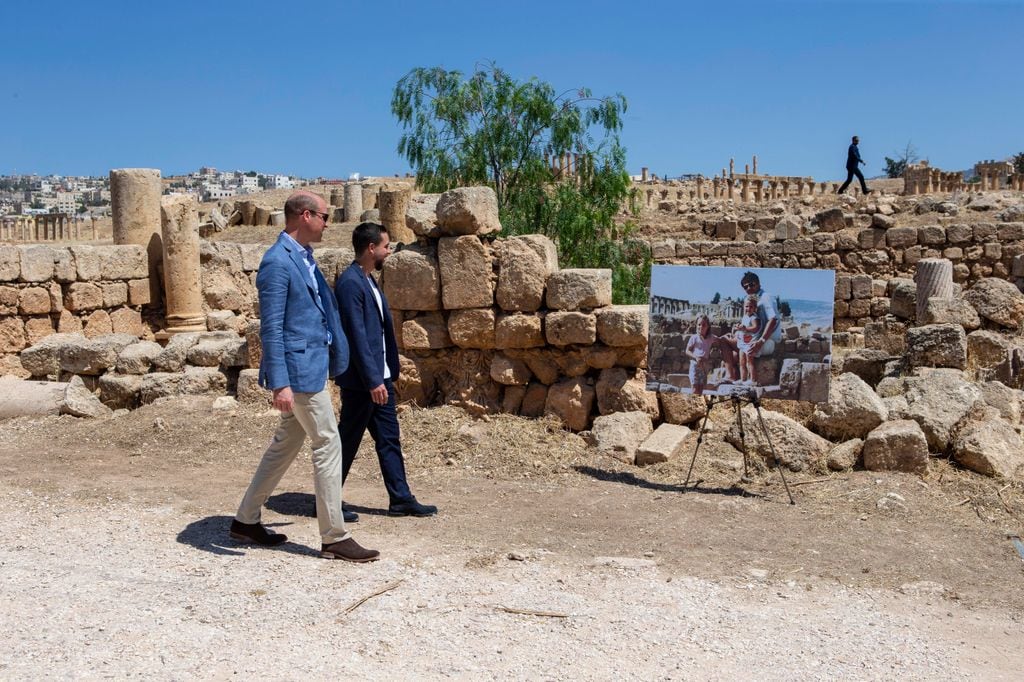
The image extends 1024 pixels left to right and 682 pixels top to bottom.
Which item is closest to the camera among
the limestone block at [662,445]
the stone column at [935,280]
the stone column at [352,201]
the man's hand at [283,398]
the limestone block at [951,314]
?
the man's hand at [283,398]

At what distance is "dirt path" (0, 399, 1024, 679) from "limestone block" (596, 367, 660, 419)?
0.58 metres

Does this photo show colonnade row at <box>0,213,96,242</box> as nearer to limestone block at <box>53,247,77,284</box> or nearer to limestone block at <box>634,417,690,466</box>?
limestone block at <box>53,247,77,284</box>

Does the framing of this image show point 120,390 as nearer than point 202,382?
No

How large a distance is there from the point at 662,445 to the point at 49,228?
49.0 meters

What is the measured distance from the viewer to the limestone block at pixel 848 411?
23.6 ft

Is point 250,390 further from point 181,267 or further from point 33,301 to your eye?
point 33,301

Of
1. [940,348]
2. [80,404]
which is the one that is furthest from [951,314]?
[80,404]

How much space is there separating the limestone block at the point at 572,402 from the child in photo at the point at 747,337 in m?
1.69

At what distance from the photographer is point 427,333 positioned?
335 inches

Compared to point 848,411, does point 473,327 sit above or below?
above

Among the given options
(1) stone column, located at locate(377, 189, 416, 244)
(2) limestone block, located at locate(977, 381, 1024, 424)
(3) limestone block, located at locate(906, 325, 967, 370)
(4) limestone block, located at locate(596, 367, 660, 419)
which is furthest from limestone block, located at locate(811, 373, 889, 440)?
(1) stone column, located at locate(377, 189, 416, 244)

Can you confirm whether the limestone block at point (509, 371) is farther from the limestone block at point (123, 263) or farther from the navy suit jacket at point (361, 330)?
the limestone block at point (123, 263)

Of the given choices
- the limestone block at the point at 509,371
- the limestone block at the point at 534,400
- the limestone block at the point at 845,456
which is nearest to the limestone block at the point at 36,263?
the limestone block at the point at 509,371

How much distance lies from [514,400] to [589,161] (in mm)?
6132
